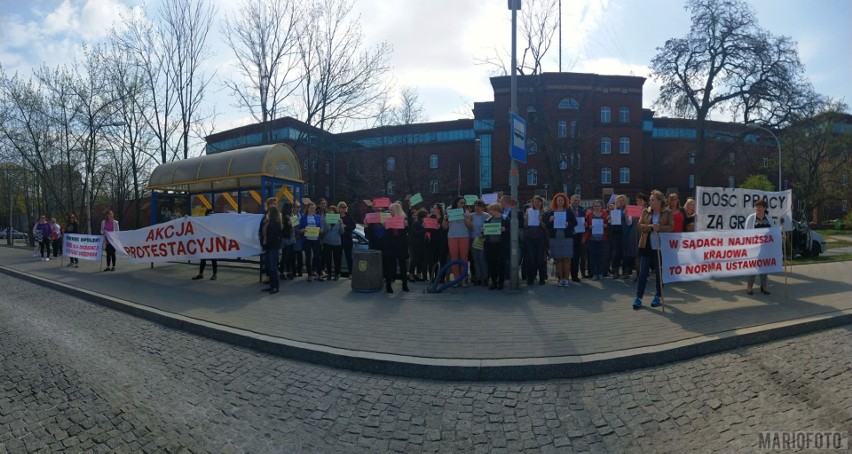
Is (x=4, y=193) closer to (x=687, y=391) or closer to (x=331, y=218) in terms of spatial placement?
(x=331, y=218)

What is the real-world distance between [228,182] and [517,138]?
1038 centimetres

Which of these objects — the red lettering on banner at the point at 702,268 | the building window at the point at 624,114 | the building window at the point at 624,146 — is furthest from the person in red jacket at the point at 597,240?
the building window at the point at 624,114

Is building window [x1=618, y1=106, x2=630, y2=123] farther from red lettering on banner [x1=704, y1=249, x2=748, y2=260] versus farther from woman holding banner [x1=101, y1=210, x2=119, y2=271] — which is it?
woman holding banner [x1=101, y1=210, x2=119, y2=271]

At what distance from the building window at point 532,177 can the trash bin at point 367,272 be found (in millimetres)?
45311

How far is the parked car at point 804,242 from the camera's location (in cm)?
1552

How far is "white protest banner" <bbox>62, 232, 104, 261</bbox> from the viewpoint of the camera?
14.5 metres

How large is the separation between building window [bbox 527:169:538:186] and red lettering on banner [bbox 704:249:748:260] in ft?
148

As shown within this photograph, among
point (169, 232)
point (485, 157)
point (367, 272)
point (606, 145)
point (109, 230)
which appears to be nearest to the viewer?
point (367, 272)

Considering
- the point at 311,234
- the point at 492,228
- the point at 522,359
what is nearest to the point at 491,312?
the point at 522,359

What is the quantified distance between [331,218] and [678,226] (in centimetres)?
751

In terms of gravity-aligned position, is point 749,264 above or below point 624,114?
below

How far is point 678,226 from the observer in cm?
880

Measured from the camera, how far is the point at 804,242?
1559cm

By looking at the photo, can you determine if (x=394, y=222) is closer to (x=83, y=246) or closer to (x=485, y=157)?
(x=83, y=246)
